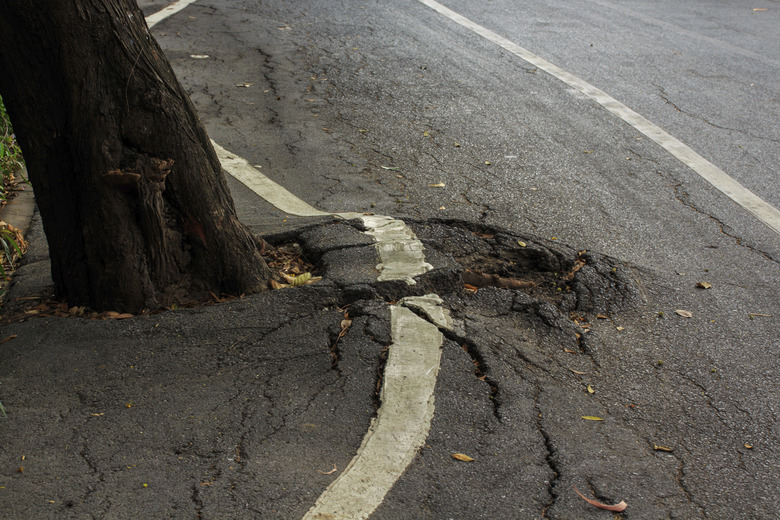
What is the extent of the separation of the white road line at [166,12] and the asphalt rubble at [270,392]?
619cm

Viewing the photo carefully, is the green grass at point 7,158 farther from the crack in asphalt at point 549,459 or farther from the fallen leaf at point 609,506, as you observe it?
the fallen leaf at point 609,506

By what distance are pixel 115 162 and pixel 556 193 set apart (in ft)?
11.1

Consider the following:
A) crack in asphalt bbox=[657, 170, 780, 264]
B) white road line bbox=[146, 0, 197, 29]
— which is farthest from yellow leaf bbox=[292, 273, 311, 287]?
white road line bbox=[146, 0, 197, 29]

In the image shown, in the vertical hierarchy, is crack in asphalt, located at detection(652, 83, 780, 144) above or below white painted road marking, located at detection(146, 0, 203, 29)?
below

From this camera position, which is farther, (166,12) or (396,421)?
(166,12)

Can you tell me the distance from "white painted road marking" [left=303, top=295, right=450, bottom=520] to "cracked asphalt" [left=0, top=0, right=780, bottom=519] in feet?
0.16

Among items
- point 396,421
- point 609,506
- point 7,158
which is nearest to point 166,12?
point 7,158

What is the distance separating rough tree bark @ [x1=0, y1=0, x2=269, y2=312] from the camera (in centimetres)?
303

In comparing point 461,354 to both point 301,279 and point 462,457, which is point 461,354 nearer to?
point 462,457

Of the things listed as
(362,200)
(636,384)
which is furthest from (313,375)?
(362,200)

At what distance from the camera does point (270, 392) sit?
2.98 metres

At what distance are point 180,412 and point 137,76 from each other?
1600 mm

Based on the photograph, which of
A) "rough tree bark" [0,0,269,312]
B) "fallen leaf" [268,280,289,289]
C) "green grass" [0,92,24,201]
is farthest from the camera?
"green grass" [0,92,24,201]

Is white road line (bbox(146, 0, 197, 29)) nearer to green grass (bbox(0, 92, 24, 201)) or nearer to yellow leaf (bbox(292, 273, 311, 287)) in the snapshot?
green grass (bbox(0, 92, 24, 201))
